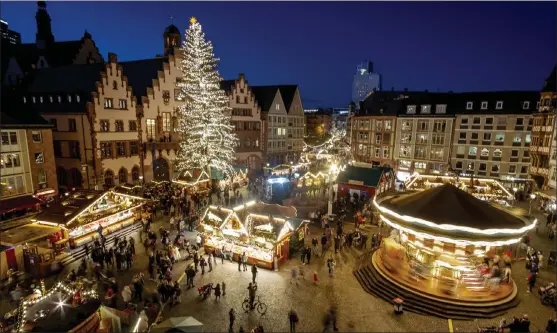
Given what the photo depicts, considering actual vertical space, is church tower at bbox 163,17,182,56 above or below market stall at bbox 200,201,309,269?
above

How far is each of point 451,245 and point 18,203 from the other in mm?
30103

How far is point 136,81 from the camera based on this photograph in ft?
121

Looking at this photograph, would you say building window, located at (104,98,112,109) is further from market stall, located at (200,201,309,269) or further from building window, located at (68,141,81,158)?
market stall, located at (200,201,309,269)

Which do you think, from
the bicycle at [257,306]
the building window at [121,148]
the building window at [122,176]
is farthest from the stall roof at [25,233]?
the building window at [121,148]

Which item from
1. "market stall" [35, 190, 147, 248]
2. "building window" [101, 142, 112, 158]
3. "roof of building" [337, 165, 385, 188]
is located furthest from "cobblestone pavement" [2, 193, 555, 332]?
"building window" [101, 142, 112, 158]

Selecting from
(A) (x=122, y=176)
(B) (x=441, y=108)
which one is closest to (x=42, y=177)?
(A) (x=122, y=176)

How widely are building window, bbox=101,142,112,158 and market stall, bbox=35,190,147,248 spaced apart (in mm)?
9696

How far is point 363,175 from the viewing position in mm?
31562

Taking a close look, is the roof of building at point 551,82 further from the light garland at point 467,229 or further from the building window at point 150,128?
the building window at point 150,128

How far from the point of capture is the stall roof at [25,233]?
16703 mm

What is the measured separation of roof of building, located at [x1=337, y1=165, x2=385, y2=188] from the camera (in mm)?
30737

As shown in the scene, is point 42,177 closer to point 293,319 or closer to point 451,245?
point 293,319

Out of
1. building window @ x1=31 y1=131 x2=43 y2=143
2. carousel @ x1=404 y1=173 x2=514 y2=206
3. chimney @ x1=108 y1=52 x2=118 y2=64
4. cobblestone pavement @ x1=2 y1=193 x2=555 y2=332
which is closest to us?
cobblestone pavement @ x1=2 y1=193 x2=555 y2=332

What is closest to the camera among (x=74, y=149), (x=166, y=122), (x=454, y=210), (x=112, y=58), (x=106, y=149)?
(x=454, y=210)
